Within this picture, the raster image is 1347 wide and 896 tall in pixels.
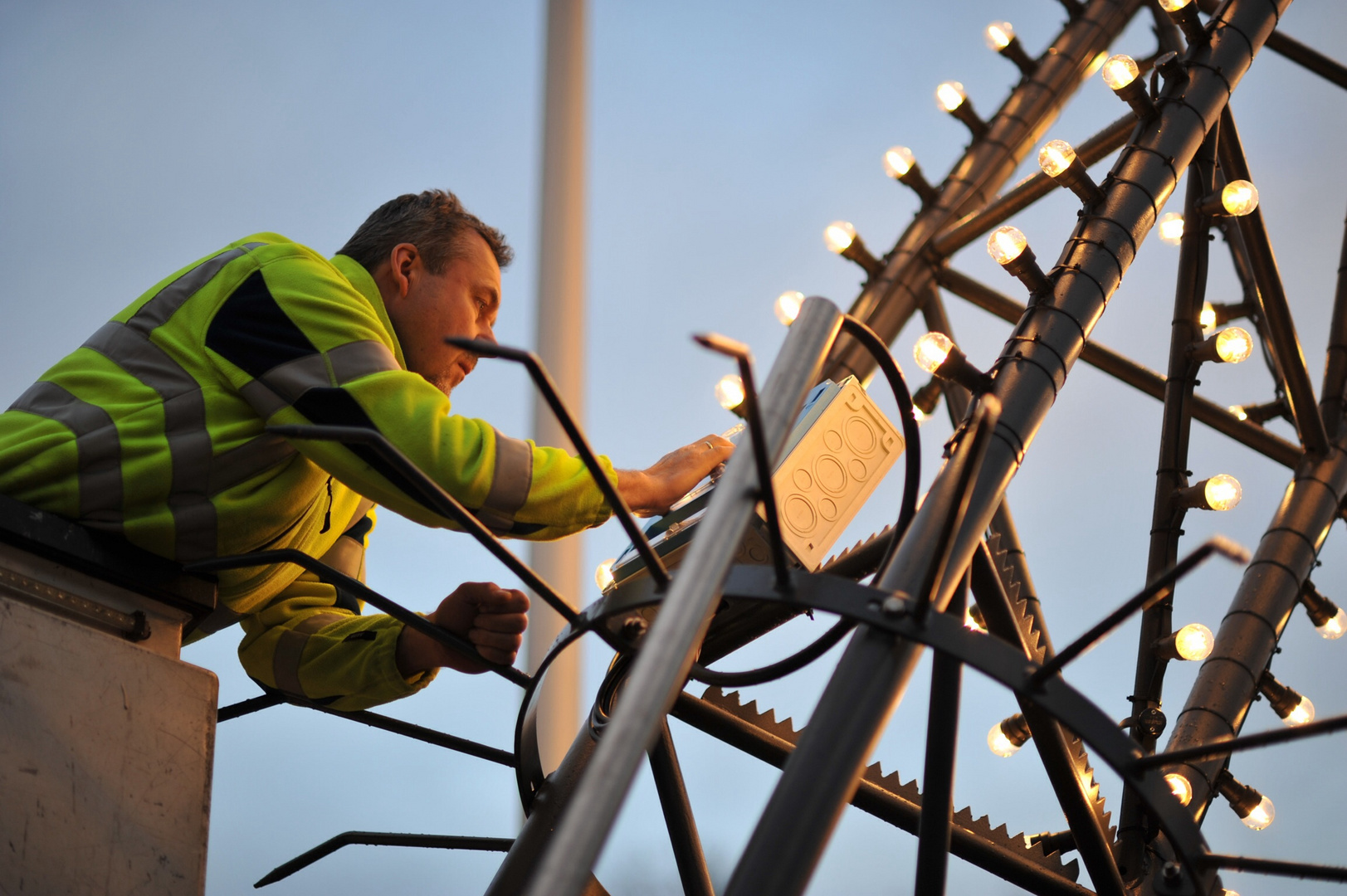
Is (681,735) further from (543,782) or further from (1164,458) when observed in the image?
(1164,458)

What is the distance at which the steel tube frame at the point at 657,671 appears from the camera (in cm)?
97

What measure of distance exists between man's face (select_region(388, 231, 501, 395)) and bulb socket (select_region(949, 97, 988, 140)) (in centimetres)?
336

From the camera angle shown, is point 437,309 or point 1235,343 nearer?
point 437,309

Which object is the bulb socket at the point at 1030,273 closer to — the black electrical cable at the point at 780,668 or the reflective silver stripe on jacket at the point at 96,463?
the black electrical cable at the point at 780,668

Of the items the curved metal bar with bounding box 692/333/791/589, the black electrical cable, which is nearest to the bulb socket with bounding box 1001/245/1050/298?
the black electrical cable

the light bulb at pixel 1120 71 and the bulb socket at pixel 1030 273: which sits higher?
the light bulb at pixel 1120 71

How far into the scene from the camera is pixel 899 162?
5.27m

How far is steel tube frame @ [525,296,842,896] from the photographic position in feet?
3.18

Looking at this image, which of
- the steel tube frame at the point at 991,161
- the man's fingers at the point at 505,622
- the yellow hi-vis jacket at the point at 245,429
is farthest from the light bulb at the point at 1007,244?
the steel tube frame at the point at 991,161

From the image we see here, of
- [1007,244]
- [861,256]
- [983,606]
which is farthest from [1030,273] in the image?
[861,256]

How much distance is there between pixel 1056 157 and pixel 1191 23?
0.58 m

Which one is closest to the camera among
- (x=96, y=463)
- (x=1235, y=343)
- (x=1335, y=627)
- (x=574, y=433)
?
(x=574, y=433)

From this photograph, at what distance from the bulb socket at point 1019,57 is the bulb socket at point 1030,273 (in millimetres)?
2936

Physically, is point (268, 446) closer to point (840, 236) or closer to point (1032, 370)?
point (1032, 370)
